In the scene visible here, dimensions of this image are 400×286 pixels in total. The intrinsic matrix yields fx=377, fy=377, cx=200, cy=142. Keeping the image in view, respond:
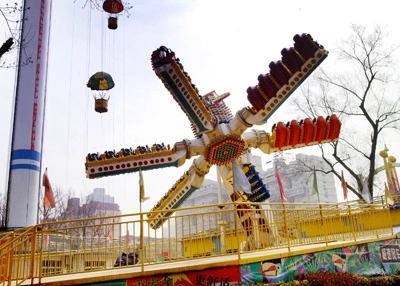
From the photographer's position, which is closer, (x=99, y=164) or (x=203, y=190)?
(x=99, y=164)

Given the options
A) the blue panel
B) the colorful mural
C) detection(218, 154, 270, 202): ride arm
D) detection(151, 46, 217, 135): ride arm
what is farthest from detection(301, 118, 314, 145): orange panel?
the colorful mural

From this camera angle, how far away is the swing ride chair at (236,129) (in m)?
14.0

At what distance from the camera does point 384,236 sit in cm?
1255

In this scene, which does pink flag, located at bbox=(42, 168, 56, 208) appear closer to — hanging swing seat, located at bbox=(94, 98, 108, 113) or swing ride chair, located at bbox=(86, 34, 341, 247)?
swing ride chair, located at bbox=(86, 34, 341, 247)

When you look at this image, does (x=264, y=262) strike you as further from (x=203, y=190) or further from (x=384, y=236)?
(x=203, y=190)

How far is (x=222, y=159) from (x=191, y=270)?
803 centimetres

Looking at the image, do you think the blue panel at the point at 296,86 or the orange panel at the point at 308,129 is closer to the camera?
the blue panel at the point at 296,86

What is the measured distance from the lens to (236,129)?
15070 mm

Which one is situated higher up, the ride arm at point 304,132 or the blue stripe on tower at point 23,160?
the blue stripe on tower at point 23,160

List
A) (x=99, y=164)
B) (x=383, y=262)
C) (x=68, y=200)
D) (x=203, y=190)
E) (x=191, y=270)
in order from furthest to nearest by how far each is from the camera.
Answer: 1. (x=203, y=190)
2. (x=68, y=200)
3. (x=99, y=164)
4. (x=383, y=262)
5. (x=191, y=270)

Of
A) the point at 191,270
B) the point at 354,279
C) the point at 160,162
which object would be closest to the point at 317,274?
the point at 354,279

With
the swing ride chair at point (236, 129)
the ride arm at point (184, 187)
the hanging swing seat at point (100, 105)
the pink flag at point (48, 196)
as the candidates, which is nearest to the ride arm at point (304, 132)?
the swing ride chair at point (236, 129)

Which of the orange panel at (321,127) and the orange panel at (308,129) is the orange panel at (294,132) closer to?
the orange panel at (308,129)

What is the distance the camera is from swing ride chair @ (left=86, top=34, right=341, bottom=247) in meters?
14.0
